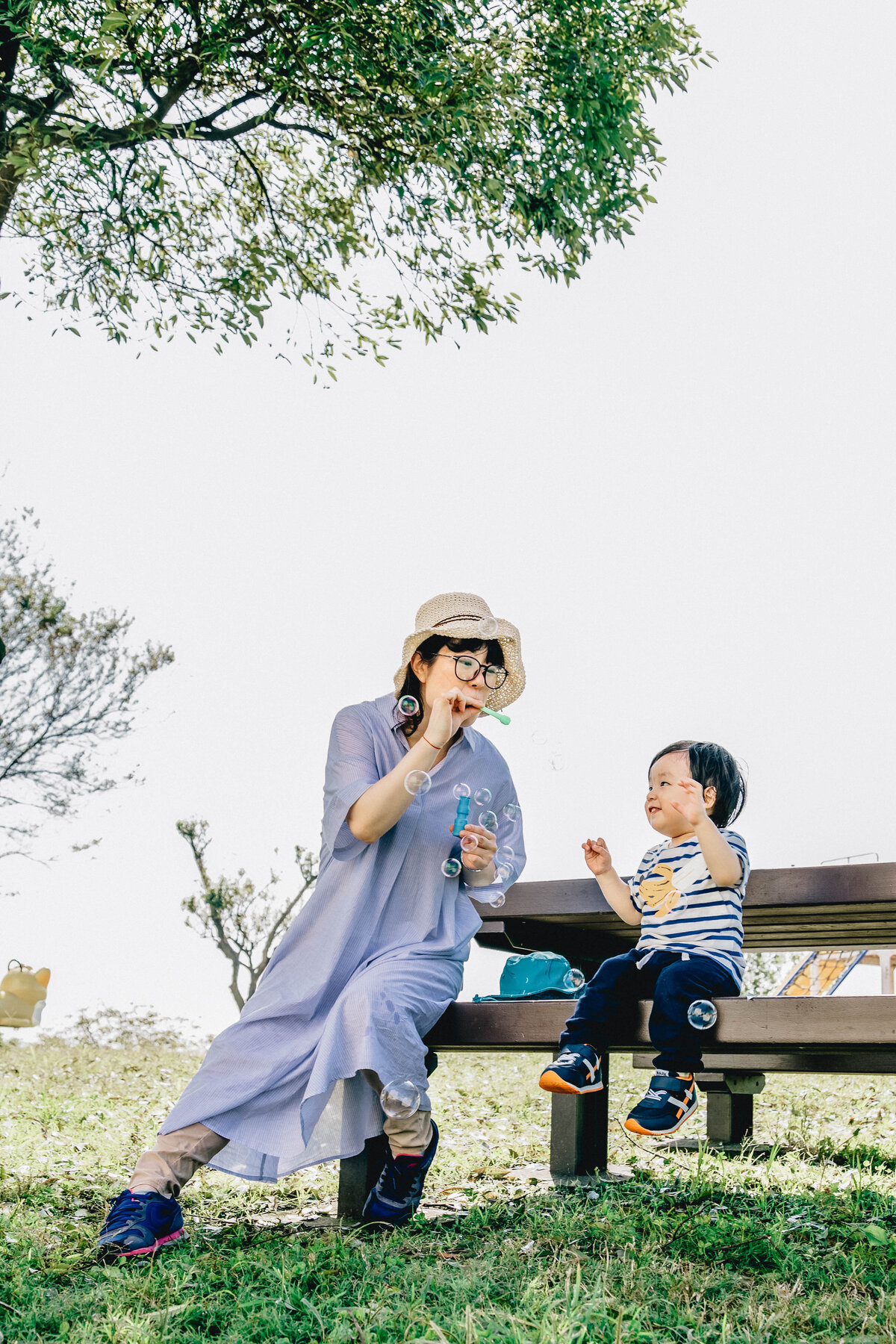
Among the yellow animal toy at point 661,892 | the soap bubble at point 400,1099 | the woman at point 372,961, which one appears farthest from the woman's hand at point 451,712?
the soap bubble at point 400,1099

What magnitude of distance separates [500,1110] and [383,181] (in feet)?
18.6

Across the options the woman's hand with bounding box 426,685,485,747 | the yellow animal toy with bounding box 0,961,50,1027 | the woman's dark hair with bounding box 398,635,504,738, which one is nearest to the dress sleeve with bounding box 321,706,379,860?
the woman's dark hair with bounding box 398,635,504,738

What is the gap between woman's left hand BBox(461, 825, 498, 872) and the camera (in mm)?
3359

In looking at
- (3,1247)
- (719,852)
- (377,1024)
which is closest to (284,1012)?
(377,1024)

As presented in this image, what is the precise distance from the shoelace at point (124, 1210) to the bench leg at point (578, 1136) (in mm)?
1293

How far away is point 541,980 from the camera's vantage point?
11.7ft

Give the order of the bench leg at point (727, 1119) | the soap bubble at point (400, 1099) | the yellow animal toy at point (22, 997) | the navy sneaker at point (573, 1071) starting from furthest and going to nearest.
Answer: the yellow animal toy at point (22, 997) < the bench leg at point (727, 1119) < the navy sneaker at point (573, 1071) < the soap bubble at point (400, 1099)

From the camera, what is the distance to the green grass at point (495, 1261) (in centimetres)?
221

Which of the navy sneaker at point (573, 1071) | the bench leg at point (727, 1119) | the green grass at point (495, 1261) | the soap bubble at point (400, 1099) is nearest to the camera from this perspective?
the green grass at point (495, 1261)

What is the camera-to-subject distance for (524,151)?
22.5 feet

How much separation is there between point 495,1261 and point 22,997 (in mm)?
8353

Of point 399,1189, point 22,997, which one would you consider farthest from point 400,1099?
point 22,997

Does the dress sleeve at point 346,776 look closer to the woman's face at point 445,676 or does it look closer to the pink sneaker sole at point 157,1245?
the woman's face at point 445,676

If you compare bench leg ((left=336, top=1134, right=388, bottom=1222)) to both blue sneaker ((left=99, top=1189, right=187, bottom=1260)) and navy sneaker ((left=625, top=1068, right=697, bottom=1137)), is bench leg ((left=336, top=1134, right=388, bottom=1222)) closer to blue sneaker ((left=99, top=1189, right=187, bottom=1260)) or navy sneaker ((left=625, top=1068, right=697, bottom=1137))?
blue sneaker ((left=99, top=1189, right=187, bottom=1260))
